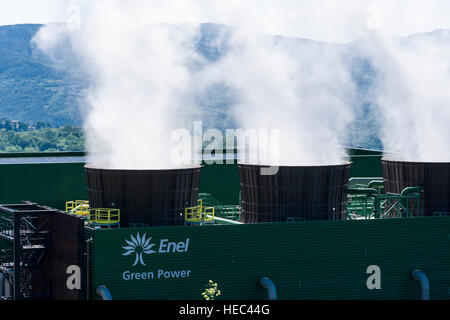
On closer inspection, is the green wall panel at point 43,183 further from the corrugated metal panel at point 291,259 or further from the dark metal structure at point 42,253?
the corrugated metal panel at point 291,259

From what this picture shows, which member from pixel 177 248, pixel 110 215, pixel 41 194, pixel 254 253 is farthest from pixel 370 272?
pixel 41 194

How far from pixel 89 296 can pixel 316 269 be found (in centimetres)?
915

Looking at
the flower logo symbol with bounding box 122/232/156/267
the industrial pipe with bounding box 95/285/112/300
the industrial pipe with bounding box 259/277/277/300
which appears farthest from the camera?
the industrial pipe with bounding box 259/277/277/300

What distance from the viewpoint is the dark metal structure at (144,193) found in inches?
1070

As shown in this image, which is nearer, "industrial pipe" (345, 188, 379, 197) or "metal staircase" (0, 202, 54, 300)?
"metal staircase" (0, 202, 54, 300)

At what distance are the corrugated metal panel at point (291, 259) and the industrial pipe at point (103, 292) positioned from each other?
0.23 m

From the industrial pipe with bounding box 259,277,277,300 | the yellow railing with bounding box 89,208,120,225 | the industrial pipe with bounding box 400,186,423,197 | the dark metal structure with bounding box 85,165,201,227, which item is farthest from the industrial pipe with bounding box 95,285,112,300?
the industrial pipe with bounding box 400,186,423,197

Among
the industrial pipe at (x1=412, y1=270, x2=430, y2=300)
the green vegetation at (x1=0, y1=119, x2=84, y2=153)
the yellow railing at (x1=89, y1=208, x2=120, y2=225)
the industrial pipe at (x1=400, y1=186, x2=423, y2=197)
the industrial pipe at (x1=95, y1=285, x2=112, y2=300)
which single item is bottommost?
the industrial pipe at (x1=412, y1=270, x2=430, y2=300)

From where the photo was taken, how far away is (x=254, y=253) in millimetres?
27188

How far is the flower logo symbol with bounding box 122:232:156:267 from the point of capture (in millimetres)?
25297

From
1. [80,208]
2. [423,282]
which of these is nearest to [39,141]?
[80,208]

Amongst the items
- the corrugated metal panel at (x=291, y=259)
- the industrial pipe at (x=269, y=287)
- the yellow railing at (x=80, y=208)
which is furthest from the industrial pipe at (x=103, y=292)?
the industrial pipe at (x=269, y=287)

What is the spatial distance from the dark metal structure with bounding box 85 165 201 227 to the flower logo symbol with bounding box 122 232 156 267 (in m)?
1.79

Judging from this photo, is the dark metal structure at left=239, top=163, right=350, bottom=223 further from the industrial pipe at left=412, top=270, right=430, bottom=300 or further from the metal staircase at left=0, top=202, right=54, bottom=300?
the metal staircase at left=0, top=202, right=54, bottom=300
